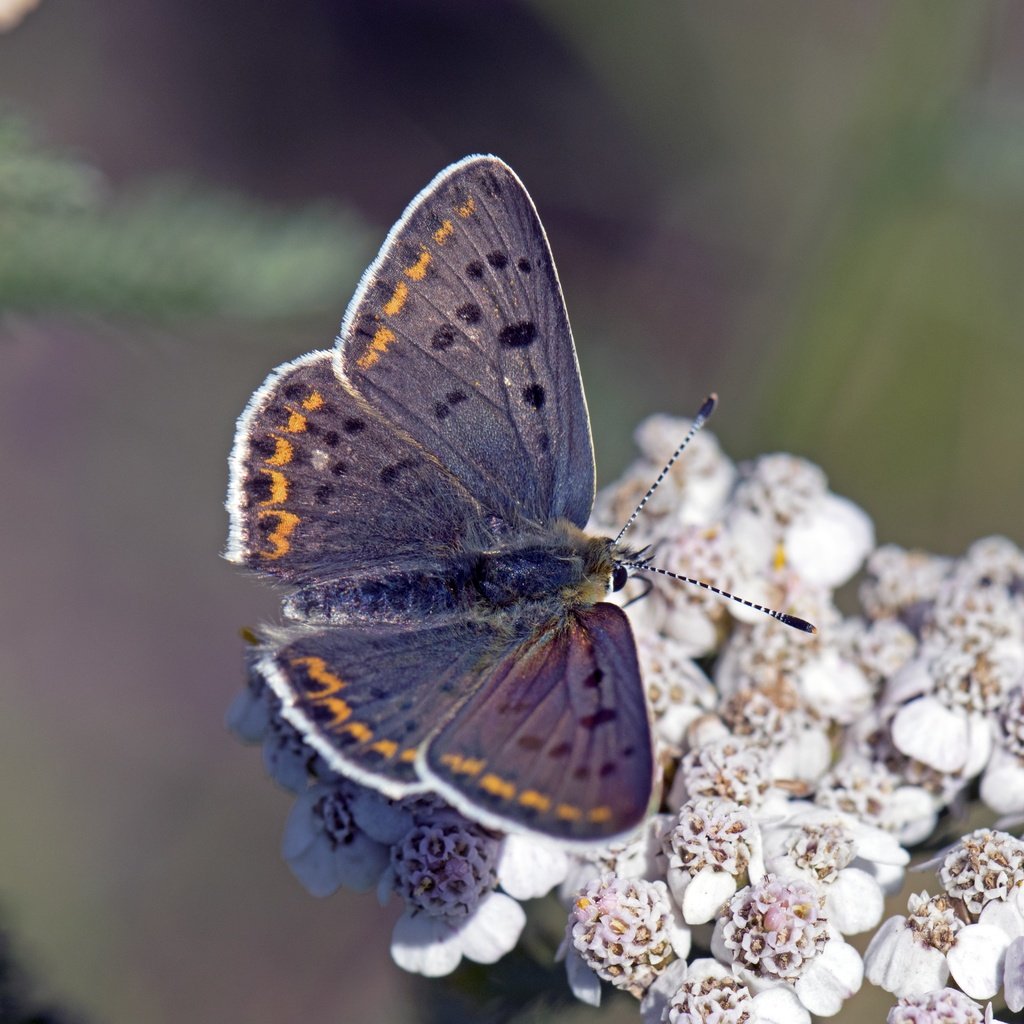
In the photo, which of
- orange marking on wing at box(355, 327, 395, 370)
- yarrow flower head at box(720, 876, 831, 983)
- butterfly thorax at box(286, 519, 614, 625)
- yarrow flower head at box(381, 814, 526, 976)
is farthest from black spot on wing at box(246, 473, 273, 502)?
yarrow flower head at box(720, 876, 831, 983)

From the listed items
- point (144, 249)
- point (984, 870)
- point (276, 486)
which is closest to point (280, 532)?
point (276, 486)

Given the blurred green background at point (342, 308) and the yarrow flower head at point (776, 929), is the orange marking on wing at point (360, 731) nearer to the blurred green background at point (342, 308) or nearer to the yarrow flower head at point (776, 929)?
the yarrow flower head at point (776, 929)

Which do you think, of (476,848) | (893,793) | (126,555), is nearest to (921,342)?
(893,793)

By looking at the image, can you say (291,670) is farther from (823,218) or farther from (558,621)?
(823,218)

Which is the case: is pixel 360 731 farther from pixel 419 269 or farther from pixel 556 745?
pixel 419 269

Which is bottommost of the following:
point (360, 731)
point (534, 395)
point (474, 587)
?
point (360, 731)
